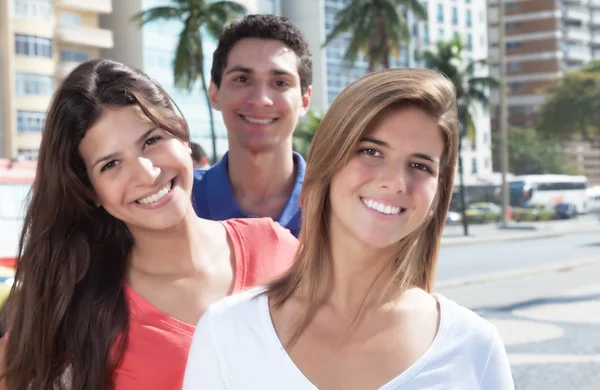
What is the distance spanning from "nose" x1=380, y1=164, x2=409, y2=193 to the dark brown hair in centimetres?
75

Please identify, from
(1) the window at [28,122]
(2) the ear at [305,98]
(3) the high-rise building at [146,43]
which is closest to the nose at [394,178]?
(2) the ear at [305,98]

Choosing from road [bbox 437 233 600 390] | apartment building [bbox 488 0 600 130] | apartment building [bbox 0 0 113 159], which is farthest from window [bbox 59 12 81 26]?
apartment building [bbox 488 0 600 130]

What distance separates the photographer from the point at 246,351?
187cm

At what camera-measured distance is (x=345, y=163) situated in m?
1.93

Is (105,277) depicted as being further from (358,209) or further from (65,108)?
(358,209)

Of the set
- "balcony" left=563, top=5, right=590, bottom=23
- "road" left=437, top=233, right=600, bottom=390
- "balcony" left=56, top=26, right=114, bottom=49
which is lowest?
"road" left=437, top=233, right=600, bottom=390

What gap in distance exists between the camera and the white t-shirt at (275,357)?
1846 mm

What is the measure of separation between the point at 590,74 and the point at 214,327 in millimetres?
70505

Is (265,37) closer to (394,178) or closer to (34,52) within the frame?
(394,178)

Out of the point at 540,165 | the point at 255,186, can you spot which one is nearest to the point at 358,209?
the point at 255,186

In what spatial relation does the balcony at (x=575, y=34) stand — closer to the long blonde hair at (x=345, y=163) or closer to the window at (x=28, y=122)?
the window at (x=28, y=122)

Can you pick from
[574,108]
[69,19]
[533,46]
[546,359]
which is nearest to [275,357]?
[546,359]

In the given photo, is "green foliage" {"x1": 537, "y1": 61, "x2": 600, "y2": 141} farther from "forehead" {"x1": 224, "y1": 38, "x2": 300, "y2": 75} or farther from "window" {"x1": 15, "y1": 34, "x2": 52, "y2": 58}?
"forehead" {"x1": 224, "y1": 38, "x2": 300, "y2": 75}

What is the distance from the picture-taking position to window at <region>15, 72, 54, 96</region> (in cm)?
4447
